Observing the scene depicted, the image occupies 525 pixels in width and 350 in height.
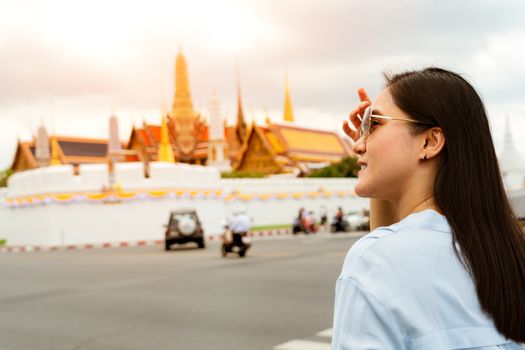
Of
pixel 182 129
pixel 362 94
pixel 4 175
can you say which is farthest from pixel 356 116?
pixel 4 175

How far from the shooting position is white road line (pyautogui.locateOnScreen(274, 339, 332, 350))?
17.2ft

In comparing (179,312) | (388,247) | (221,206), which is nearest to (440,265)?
(388,247)

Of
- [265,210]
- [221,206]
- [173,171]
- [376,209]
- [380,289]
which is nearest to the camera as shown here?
[380,289]

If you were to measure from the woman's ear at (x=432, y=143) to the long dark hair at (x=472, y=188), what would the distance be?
0.6 inches

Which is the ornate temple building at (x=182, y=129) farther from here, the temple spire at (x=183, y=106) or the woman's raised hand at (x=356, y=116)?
the woman's raised hand at (x=356, y=116)

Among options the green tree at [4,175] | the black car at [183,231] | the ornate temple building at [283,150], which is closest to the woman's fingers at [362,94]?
the black car at [183,231]

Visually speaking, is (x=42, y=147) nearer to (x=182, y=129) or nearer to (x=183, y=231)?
(x=182, y=129)

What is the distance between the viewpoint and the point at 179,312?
24.1ft

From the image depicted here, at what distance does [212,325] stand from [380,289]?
547cm

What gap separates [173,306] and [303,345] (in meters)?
2.82

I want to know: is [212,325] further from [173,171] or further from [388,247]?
[173,171]

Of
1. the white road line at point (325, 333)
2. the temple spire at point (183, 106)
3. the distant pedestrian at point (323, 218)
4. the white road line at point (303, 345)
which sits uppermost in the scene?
the temple spire at point (183, 106)

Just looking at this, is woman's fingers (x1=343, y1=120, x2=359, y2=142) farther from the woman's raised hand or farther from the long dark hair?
the long dark hair

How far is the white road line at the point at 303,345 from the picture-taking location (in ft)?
17.2
